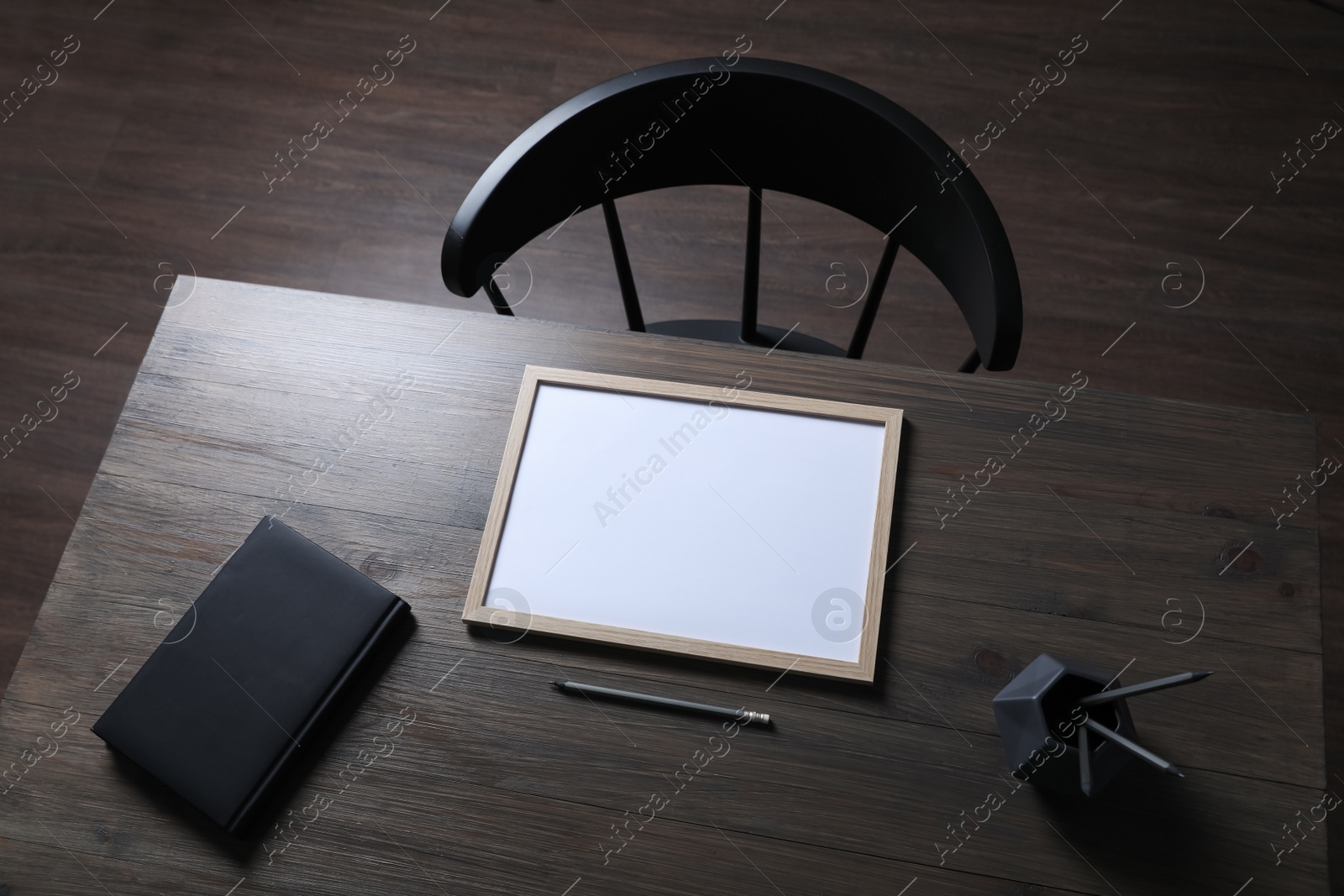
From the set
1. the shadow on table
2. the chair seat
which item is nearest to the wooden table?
the shadow on table

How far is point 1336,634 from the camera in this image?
1.59 metres

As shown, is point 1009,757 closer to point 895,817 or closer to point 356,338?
point 895,817

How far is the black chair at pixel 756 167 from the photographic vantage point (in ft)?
3.27

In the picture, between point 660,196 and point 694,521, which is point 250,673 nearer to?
point 694,521

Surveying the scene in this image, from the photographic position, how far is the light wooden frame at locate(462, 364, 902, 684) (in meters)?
0.84

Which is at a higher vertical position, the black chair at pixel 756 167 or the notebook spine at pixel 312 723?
the black chair at pixel 756 167

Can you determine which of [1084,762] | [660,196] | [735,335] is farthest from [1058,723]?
[660,196]

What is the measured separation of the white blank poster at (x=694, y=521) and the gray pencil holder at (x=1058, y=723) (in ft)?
0.47

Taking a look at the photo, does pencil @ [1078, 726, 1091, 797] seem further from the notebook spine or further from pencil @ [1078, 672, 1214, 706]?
the notebook spine

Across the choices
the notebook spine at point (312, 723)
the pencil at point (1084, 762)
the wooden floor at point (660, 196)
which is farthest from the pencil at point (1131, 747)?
the wooden floor at point (660, 196)

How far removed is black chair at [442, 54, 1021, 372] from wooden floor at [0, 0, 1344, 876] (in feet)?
2.17

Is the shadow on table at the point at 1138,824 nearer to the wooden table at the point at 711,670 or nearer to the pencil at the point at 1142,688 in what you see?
the wooden table at the point at 711,670

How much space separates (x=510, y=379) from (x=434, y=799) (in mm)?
409

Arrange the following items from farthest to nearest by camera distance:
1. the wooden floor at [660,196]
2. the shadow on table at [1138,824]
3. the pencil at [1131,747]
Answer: the wooden floor at [660,196] → the shadow on table at [1138,824] → the pencil at [1131,747]
